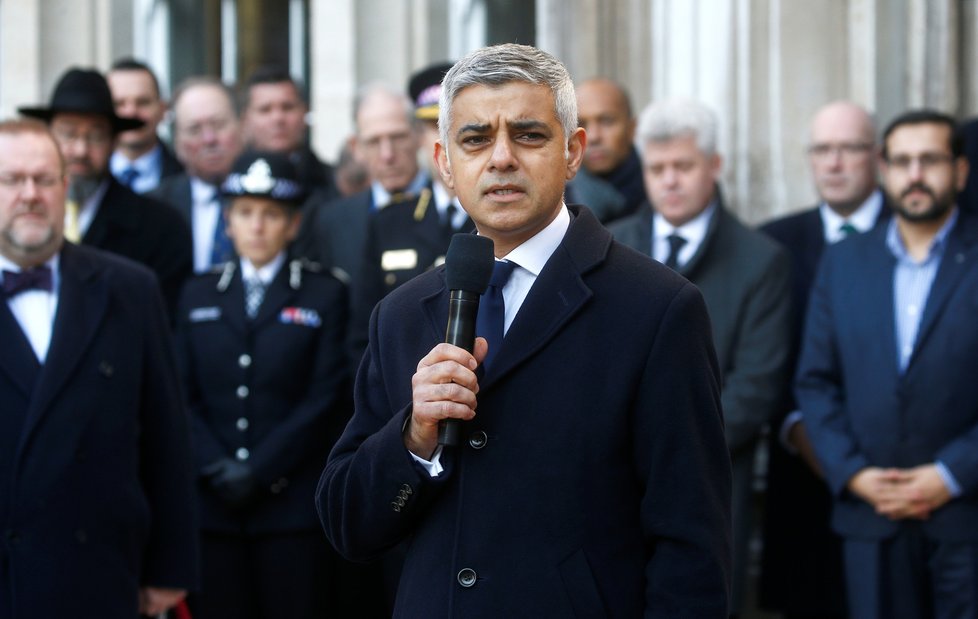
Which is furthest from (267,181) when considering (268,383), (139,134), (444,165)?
(444,165)

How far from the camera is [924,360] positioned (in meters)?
5.36

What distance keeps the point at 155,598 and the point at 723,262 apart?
2.36 meters

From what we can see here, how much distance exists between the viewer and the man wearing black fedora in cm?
627

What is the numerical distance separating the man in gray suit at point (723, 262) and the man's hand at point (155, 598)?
79.1 inches

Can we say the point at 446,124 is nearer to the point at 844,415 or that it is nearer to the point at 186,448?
the point at 186,448

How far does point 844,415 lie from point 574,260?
2.96m

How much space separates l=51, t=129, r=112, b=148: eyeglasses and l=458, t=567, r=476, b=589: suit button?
409cm

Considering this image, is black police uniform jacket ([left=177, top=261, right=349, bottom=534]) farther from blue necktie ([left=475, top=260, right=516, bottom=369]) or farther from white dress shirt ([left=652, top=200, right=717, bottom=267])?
blue necktie ([left=475, top=260, right=516, bottom=369])

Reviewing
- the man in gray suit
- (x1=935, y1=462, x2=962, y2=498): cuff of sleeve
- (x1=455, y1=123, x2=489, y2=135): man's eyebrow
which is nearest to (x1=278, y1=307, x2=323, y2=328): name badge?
the man in gray suit

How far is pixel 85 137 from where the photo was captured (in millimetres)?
6371

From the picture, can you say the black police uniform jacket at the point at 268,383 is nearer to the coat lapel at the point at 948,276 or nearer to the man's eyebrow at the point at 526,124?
the coat lapel at the point at 948,276

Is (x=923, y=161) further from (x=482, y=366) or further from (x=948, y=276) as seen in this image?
(x=482, y=366)

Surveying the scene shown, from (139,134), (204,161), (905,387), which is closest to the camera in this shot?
(905,387)

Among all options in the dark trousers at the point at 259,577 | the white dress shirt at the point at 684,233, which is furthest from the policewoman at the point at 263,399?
the white dress shirt at the point at 684,233
